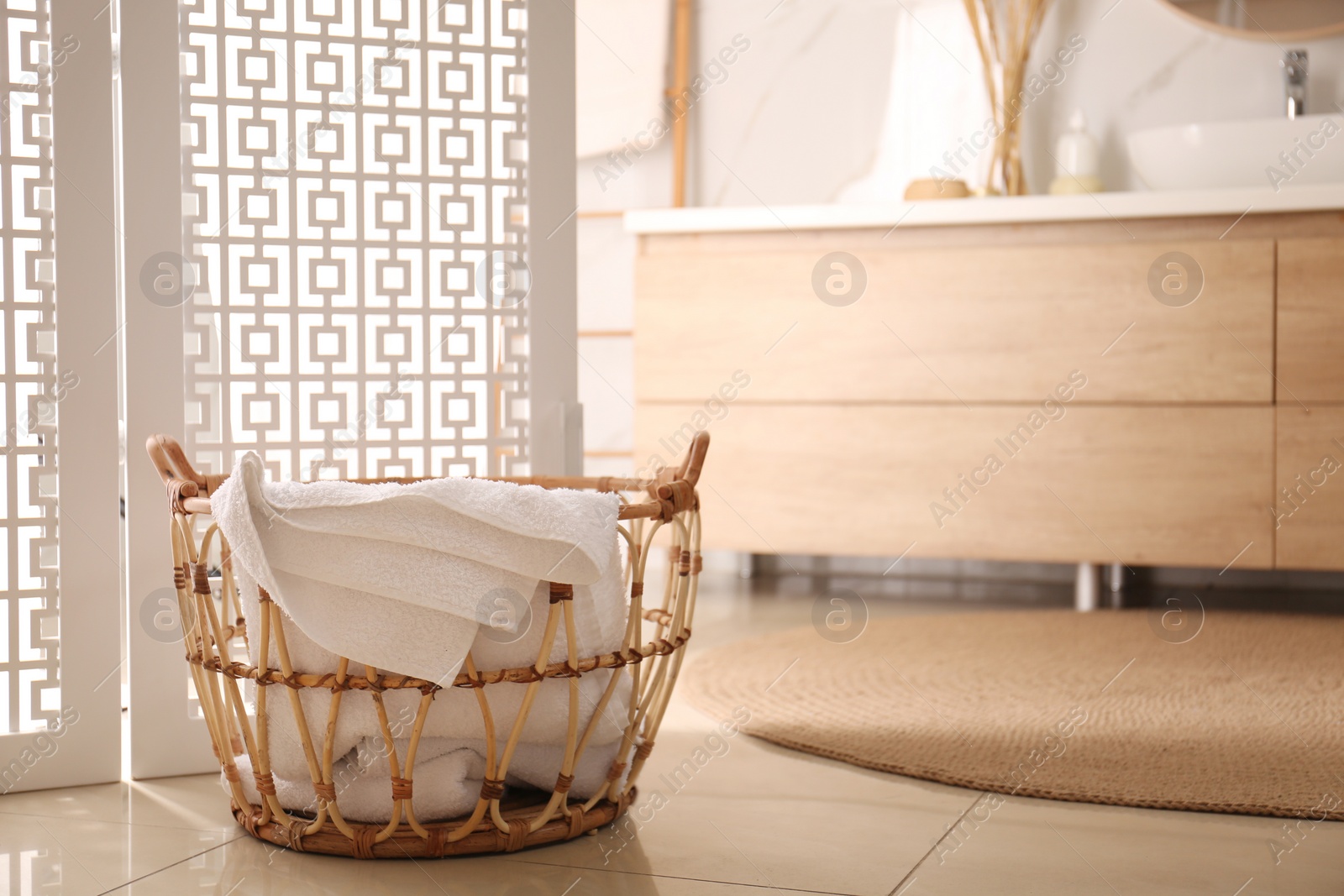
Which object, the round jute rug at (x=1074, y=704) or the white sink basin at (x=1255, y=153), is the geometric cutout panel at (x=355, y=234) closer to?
the round jute rug at (x=1074, y=704)

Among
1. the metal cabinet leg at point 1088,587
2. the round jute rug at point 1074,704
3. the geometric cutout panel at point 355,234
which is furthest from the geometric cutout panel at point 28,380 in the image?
the metal cabinet leg at point 1088,587

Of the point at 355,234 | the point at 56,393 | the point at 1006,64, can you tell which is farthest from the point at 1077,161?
the point at 56,393

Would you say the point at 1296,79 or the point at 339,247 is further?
the point at 1296,79

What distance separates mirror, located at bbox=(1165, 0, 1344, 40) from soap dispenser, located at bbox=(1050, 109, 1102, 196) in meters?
0.32

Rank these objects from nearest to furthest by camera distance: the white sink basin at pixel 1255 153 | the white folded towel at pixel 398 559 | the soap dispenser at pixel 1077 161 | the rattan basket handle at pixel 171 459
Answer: the white folded towel at pixel 398 559 < the rattan basket handle at pixel 171 459 < the white sink basin at pixel 1255 153 < the soap dispenser at pixel 1077 161

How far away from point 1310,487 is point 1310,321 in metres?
0.27

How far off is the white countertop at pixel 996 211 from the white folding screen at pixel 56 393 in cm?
120

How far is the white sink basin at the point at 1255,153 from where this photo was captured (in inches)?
82.0

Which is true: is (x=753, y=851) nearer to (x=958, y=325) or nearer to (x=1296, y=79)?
(x=958, y=325)

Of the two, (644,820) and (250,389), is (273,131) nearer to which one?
(250,389)

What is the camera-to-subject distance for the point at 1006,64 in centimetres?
250

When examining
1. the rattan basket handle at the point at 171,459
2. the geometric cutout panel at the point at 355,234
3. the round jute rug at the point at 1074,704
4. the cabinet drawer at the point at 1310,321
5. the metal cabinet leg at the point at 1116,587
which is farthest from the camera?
the metal cabinet leg at the point at 1116,587

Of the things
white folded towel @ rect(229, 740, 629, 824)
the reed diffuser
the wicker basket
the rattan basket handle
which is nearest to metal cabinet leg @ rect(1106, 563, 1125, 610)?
the reed diffuser

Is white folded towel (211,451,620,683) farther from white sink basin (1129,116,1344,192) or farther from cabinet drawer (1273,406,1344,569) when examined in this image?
white sink basin (1129,116,1344,192)
